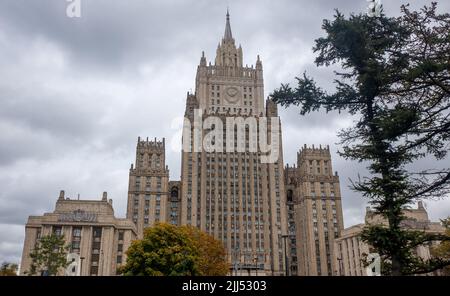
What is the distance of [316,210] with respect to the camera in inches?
4877

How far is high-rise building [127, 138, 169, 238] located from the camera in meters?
118

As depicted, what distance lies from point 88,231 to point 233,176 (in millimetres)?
46947

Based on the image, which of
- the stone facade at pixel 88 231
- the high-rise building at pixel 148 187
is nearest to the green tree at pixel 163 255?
the stone facade at pixel 88 231

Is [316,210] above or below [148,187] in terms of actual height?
below

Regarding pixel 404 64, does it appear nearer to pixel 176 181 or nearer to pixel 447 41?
pixel 447 41

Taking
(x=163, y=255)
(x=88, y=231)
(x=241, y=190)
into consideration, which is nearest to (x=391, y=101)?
(x=163, y=255)

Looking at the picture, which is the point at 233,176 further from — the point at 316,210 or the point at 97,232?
the point at 97,232

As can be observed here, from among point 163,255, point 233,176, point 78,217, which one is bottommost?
point 163,255

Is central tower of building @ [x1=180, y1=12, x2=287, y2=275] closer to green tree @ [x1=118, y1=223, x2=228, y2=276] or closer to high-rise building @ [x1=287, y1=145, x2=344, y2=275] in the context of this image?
high-rise building @ [x1=287, y1=145, x2=344, y2=275]

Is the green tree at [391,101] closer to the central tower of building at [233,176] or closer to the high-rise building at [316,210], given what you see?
the central tower of building at [233,176]

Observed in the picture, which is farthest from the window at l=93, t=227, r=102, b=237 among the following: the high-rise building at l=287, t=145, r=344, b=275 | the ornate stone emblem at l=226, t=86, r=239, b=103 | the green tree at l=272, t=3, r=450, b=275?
the green tree at l=272, t=3, r=450, b=275

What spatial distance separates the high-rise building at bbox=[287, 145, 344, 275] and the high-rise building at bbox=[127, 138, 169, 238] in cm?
4219

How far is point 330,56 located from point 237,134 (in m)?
105
